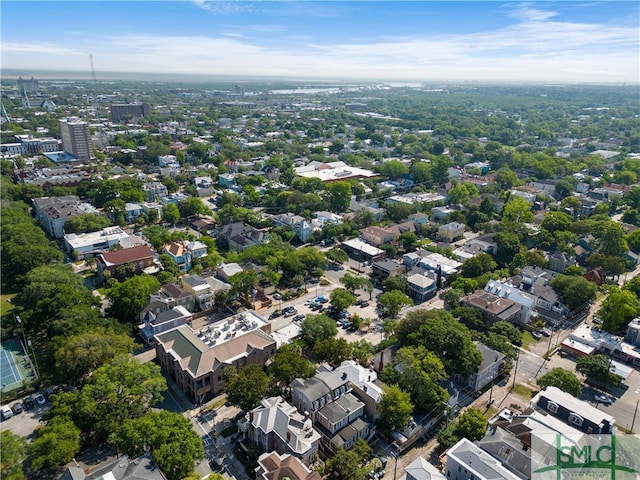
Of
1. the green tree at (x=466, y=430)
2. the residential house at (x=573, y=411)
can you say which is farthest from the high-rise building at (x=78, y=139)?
the residential house at (x=573, y=411)

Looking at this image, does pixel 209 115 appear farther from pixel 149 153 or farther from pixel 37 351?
pixel 37 351

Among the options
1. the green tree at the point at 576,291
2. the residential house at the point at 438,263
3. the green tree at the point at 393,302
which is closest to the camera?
the green tree at the point at 393,302

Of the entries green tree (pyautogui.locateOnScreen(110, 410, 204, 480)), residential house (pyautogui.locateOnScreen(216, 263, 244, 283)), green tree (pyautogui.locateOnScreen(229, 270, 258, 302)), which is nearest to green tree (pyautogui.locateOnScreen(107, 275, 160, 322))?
green tree (pyautogui.locateOnScreen(229, 270, 258, 302))

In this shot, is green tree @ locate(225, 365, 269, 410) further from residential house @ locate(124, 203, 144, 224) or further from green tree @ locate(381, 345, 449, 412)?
residential house @ locate(124, 203, 144, 224)

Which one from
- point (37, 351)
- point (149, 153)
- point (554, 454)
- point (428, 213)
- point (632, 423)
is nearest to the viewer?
point (554, 454)

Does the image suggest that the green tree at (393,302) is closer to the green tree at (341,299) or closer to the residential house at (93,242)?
the green tree at (341,299)

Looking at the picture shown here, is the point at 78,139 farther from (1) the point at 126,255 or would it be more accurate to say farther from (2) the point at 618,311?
(2) the point at 618,311

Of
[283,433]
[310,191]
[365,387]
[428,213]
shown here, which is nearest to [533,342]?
[365,387]
